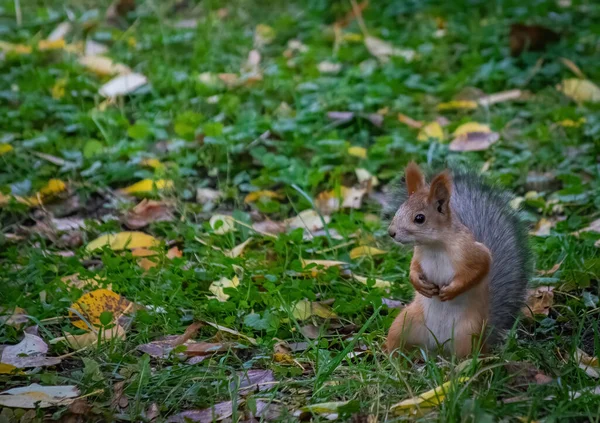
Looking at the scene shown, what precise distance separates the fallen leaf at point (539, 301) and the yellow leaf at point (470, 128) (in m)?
1.34

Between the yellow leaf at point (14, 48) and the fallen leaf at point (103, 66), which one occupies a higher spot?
the fallen leaf at point (103, 66)

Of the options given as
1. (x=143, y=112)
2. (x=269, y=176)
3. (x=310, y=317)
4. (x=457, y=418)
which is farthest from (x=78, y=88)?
(x=457, y=418)

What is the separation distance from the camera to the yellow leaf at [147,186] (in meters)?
3.74

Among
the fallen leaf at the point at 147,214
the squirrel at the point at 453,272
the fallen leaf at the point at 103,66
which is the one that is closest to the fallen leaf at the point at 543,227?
the squirrel at the point at 453,272

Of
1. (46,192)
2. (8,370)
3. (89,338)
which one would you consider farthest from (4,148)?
(8,370)

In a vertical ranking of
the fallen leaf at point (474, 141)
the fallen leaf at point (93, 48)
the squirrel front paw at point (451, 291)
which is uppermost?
the squirrel front paw at point (451, 291)

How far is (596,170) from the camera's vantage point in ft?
12.1

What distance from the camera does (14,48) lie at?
5.16m

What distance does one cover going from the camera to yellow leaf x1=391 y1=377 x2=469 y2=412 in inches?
85.0

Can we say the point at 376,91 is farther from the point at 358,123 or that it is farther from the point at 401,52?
the point at 401,52

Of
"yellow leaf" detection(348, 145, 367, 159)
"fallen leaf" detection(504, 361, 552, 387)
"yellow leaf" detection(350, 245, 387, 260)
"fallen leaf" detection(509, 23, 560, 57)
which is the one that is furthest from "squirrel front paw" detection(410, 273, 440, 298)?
"fallen leaf" detection(509, 23, 560, 57)

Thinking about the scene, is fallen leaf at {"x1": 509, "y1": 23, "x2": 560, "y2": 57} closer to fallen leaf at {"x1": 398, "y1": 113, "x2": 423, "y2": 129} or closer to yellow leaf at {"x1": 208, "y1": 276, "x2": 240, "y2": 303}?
fallen leaf at {"x1": 398, "y1": 113, "x2": 423, "y2": 129}

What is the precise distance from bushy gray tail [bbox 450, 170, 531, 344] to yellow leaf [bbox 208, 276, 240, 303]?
78 centimetres

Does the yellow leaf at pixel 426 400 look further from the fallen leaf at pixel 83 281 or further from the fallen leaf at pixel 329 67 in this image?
the fallen leaf at pixel 329 67
